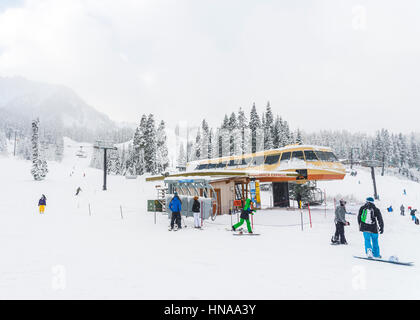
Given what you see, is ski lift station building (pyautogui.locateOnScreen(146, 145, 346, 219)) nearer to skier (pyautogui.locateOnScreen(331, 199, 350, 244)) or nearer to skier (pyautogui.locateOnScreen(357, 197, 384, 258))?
skier (pyautogui.locateOnScreen(331, 199, 350, 244))

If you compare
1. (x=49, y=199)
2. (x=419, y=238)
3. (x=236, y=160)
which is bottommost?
(x=419, y=238)

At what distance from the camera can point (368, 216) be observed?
7.25 m

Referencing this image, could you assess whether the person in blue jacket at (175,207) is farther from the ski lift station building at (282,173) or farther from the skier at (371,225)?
the skier at (371,225)

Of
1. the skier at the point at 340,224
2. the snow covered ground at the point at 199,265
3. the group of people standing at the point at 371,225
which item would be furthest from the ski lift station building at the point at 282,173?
the group of people standing at the point at 371,225

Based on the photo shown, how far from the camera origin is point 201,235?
35.1 feet

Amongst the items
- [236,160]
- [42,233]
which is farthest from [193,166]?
[42,233]

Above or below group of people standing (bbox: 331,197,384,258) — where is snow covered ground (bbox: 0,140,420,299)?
below

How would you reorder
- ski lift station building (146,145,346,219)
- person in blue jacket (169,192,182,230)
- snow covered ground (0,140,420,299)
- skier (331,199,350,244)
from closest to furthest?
snow covered ground (0,140,420,299) < skier (331,199,350,244) < person in blue jacket (169,192,182,230) < ski lift station building (146,145,346,219)

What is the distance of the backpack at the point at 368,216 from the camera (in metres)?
7.20

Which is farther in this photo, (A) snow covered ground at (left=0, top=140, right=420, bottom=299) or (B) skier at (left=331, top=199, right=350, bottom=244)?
(B) skier at (left=331, top=199, right=350, bottom=244)

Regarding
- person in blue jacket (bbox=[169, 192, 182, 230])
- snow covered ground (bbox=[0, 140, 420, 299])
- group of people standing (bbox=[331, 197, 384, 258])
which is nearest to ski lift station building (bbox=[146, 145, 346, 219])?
person in blue jacket (bbox=[169, 192, 182, 230])

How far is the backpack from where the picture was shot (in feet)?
23.6
